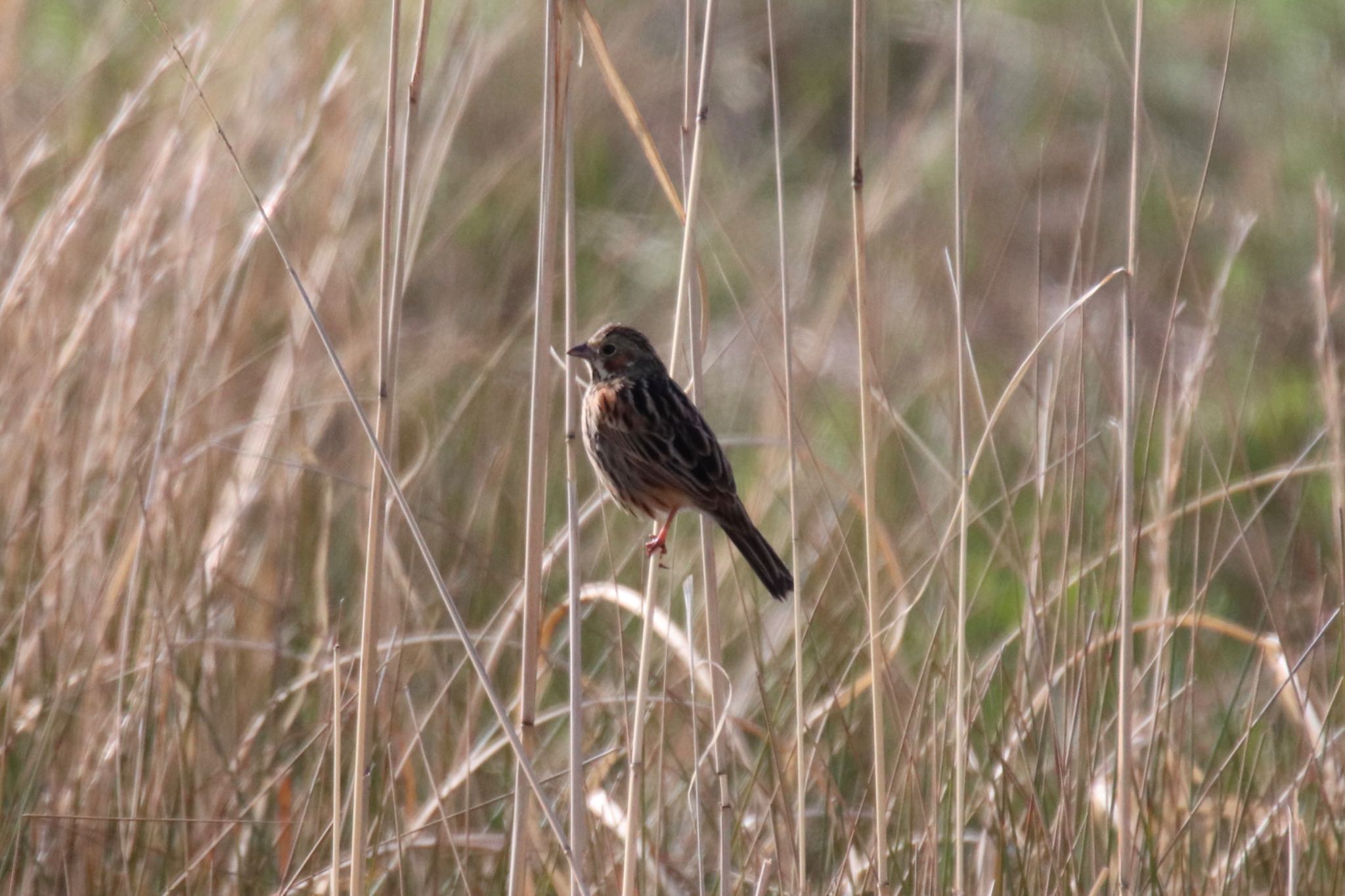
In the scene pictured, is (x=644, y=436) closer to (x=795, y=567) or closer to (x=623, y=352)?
(x=623, y=352)

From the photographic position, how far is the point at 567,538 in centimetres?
295

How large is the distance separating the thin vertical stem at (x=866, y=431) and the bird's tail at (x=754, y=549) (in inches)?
24.5

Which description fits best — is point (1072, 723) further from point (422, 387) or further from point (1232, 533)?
point (422, 387)

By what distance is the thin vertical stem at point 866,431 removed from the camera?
2.31 metres

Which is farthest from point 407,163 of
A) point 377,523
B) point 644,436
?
point 644,436

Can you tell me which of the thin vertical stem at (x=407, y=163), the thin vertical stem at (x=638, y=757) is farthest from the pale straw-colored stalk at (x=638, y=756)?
the thin vertical stem at (x=407, y=163)

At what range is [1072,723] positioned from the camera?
2781 mm

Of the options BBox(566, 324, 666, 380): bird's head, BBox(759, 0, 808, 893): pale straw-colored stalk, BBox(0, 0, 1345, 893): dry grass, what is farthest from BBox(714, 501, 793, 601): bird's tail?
BBox(759, 0, 808, 893): pale straw-colored stalk

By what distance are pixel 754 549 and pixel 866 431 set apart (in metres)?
0.70

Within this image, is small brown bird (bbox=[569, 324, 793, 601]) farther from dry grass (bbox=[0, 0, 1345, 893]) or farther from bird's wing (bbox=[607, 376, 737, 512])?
dry grass (bbox=[0, 0, 1345, 893])

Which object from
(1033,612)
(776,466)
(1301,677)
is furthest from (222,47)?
(1301,677)

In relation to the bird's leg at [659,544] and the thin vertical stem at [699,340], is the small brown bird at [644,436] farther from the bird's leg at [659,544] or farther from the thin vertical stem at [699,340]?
the thin vertical stem at [699,340]

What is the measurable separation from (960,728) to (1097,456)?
275cm

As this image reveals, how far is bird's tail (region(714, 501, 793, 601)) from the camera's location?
307 centimetres
